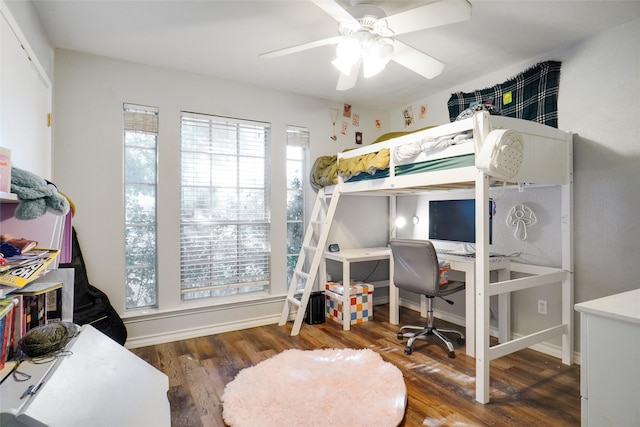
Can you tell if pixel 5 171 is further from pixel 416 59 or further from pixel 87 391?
pixel 416 59

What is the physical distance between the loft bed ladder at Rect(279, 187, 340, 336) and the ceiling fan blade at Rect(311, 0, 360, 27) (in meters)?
1.72

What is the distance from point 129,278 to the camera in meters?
2.89

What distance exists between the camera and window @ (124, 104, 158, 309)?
2.86 meters

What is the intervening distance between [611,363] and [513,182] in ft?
4.32

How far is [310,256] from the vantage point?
3629mm

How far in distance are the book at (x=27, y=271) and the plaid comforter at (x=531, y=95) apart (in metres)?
2.65

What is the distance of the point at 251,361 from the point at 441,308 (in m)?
2.13

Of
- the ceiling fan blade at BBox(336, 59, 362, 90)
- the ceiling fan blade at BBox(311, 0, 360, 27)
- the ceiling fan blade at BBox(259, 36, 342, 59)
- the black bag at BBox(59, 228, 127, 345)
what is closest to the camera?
the ceiling fan blade at BBox(311, 0, 360, 27)

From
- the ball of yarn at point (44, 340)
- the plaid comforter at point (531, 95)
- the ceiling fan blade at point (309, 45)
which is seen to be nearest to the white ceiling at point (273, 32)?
the plaid comforter at point (531, 95)

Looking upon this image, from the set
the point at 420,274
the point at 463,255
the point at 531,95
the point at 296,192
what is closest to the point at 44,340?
the point at 420,274

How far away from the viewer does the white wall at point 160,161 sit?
8.56ft

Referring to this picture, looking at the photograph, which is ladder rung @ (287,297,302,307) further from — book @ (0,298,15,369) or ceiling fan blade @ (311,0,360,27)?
ceiling fan blade @ (311,0,360,27)

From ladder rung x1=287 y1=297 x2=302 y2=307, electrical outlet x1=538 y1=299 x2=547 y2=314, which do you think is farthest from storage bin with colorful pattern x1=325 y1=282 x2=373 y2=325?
electrical outlet x1=538 y1=299 x2=547 y2=314

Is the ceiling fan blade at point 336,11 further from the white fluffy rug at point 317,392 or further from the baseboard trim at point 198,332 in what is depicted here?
the baseboard trim at point 198,332
